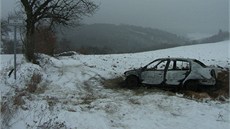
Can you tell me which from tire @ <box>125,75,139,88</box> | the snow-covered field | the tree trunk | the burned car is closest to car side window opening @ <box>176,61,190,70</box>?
the burned car

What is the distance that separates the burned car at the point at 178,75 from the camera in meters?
15.5

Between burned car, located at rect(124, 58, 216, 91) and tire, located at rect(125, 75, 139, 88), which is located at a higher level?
burned car, located at rect(124, 58, 216, 91)

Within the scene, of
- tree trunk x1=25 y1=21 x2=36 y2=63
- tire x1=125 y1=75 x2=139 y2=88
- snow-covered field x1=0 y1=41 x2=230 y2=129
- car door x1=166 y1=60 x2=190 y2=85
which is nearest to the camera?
snow-covered field x1=0 y1=41 x2=230 y2=129

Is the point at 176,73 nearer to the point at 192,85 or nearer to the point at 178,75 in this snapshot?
the point at 178,75

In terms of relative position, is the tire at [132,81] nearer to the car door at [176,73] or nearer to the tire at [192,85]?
the car door at [176,73]

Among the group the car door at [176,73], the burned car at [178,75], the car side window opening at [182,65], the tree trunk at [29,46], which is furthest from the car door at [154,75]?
the tree trunk at [29,46]

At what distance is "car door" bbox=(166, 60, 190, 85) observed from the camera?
51.7ft

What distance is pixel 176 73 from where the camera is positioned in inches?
625

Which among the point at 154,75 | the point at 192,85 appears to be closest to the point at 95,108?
the point at 154,75

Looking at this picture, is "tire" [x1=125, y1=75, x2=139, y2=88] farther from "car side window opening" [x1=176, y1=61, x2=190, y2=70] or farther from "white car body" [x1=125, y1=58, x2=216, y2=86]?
"car side window opening" [x1=176, y1=61, x2=190, y2=70]

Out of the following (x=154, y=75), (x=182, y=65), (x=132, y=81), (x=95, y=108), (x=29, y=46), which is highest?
(x=29, y=46)

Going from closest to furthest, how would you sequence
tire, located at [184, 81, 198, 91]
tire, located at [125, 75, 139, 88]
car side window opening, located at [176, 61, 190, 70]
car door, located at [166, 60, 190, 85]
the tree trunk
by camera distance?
tire, located at [184, 81, 198, 91], car door, located at [166, 60, 190, 85], car side window opening, located at [176, 61, 190, 70], tire, located at [125, 75, 139, 88], the tree trunk

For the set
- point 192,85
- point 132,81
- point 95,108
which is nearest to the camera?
point 95,108

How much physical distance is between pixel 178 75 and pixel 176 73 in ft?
0.39
